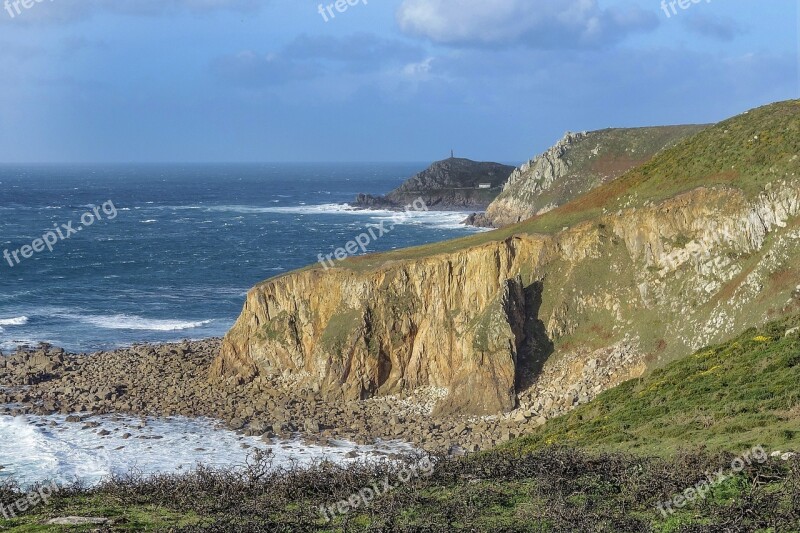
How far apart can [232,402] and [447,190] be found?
451 feet

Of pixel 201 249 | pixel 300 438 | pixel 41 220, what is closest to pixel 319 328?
pixel 300 438

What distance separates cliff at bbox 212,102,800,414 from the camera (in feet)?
157

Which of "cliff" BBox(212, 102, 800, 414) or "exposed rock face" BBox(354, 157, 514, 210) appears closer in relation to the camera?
"cliff" BBox(212, 102, 800, 414)

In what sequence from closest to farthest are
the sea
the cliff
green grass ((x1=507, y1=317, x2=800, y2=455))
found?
green grass ((x1=507, y1=317, x2=800, y2=455)) < the sea < the cliff

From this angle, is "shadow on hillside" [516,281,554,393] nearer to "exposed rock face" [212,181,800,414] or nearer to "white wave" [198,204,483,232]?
"exposed rock face" [212,181,800,414]
